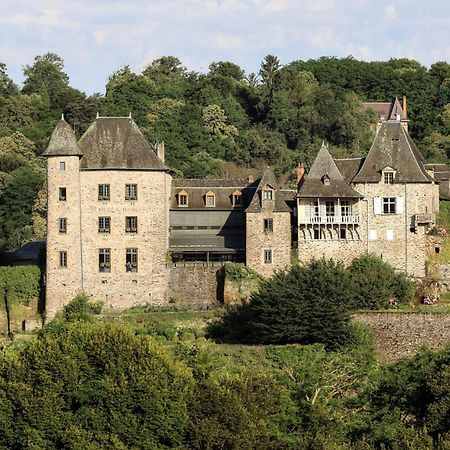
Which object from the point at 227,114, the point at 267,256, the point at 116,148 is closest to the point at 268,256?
the point at 267,256

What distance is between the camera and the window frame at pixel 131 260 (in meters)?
57.6

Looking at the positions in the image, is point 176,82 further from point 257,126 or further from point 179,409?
point 179,409

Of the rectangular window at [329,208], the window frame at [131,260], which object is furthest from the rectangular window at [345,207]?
the window frame at [131,260]

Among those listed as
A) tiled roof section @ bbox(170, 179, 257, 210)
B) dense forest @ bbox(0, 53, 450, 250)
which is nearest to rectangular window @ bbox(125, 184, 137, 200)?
tiled roof section @ bbox(170, 179, 257, 210)

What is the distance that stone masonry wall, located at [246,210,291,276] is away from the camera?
5788 cm

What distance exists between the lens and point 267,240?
58.0 metres

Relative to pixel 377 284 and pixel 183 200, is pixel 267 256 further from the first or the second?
pixel 377 284

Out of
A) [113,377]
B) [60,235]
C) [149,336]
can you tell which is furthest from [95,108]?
[113,377]

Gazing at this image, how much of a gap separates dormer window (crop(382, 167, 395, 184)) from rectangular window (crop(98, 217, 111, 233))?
12746 mm

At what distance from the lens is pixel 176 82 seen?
103062mm

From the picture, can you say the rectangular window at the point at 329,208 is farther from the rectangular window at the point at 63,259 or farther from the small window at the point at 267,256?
the rectangular window at the point at 63,259

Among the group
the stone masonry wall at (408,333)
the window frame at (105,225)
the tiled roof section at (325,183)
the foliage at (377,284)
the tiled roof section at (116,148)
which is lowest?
the stone masonry wall at (408,333)

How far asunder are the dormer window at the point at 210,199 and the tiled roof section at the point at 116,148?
115 inches

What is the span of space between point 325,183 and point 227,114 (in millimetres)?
35190
